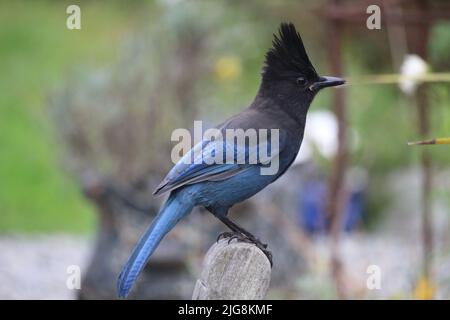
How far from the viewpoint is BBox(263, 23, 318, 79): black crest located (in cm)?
308

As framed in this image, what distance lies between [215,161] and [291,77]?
409 mm

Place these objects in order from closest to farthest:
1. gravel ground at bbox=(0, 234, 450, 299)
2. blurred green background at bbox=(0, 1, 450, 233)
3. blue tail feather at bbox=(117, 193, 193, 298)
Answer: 1. blue tail feather at bbox=(117, 193, 193, 298)
2. gravel ground at bbox=(0, 234, 450, 299)
3. blurred green background at bbox=(0, 1, 450, 233)

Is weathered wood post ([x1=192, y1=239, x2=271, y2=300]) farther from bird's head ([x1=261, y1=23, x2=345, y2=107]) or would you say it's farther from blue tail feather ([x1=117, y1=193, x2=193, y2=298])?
bird's head ([x1=261, y1=23, x2=345, y2=107])

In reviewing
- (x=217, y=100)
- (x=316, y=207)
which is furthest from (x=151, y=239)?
(x=316, y=207)

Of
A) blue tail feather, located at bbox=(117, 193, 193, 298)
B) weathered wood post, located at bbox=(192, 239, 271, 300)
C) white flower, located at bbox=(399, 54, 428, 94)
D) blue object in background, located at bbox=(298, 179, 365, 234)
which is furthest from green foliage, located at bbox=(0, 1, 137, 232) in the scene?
weathered wood post, located at bbox=(192, 239, 271, 300)

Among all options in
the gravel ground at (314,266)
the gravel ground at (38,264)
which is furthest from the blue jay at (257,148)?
the gravel ground at (38,264)

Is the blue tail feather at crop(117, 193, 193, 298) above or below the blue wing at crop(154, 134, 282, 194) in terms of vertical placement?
below

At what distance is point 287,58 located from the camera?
10.4 feet

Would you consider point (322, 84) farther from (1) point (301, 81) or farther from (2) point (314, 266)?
(2) point (314, 266)

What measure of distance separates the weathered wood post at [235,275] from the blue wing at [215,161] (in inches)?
19.9

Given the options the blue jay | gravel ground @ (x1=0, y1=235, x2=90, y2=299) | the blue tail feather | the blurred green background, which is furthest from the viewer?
the blurred green background

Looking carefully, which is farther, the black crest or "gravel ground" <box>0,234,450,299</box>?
"gravel ground" <box>0,234,450,299</box>

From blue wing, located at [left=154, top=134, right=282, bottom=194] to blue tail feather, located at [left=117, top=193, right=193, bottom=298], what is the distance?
0.21 ft

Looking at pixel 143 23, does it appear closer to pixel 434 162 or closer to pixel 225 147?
pixel 434 162
